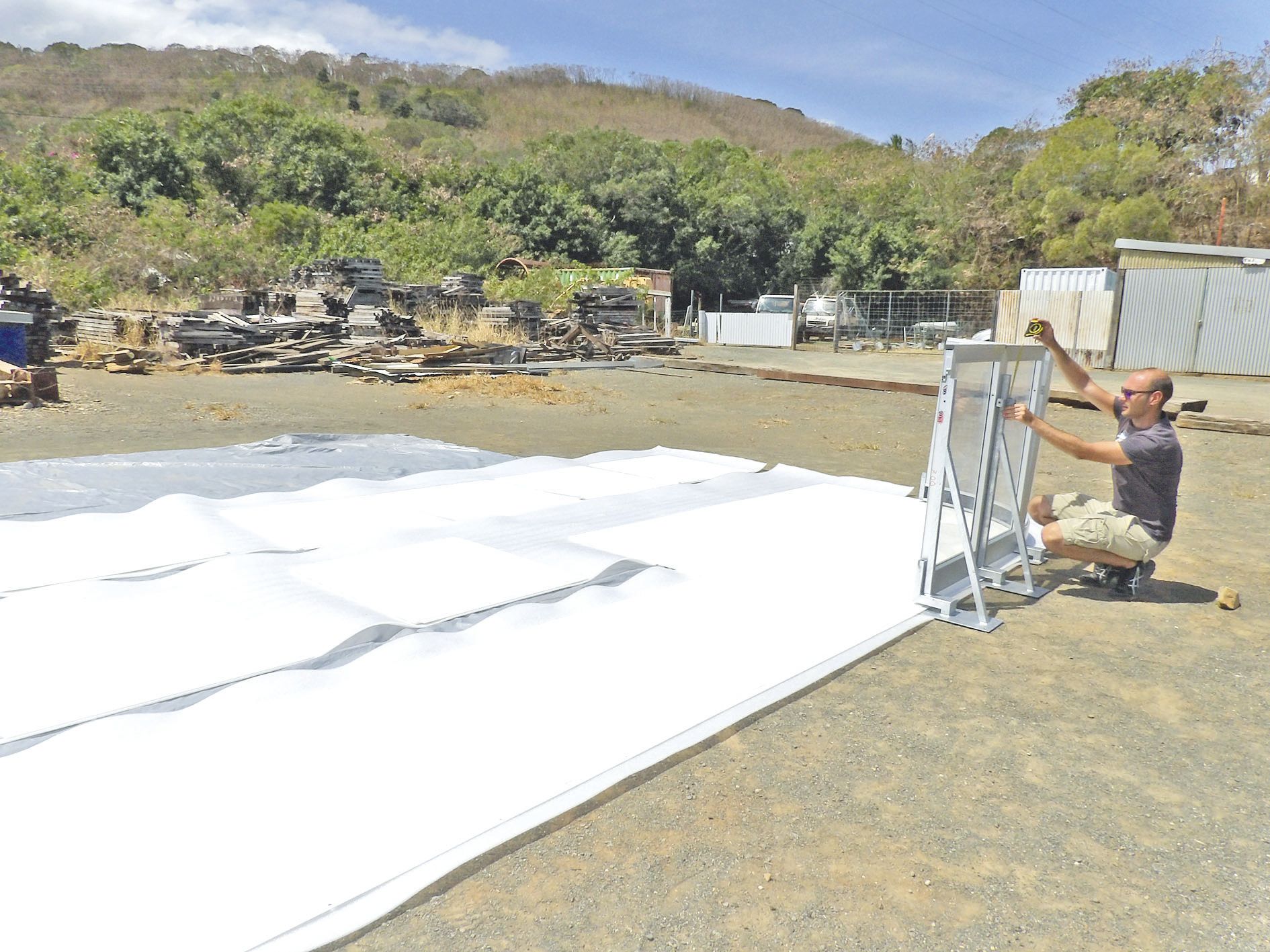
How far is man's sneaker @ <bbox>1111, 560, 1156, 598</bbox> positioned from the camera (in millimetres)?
4656

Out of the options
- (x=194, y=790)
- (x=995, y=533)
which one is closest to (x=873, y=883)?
(x=194, y=790)

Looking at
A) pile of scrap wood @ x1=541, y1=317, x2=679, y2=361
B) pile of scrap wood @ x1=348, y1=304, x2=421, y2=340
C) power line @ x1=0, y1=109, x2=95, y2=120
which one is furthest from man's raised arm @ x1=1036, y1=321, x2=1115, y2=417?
power line @ x1=0, y1=109, x2=95, y2=120

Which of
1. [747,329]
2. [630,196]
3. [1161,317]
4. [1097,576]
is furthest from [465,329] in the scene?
[630,196]

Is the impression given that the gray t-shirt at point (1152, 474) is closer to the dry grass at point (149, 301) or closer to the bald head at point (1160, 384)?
the bald head at point (1160, 384)

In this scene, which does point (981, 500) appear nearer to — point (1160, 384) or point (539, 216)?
point (1160, 384)

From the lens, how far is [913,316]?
2886 centimetres

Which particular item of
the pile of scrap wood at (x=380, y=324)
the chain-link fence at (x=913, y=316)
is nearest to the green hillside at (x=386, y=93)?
the chain-link fence at (x=913, y=316)

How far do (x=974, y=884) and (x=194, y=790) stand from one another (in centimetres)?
216

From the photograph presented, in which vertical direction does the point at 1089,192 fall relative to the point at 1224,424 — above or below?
above

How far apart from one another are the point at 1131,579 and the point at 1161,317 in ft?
60.9

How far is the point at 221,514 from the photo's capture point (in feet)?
17.7

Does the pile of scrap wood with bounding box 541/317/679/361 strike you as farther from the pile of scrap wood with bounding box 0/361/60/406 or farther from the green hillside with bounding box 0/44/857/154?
the green hillside with bounding box 0/44/857/154

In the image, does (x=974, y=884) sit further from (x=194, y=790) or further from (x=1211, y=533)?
(x=1211, y=533)

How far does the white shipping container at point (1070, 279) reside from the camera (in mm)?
23375
